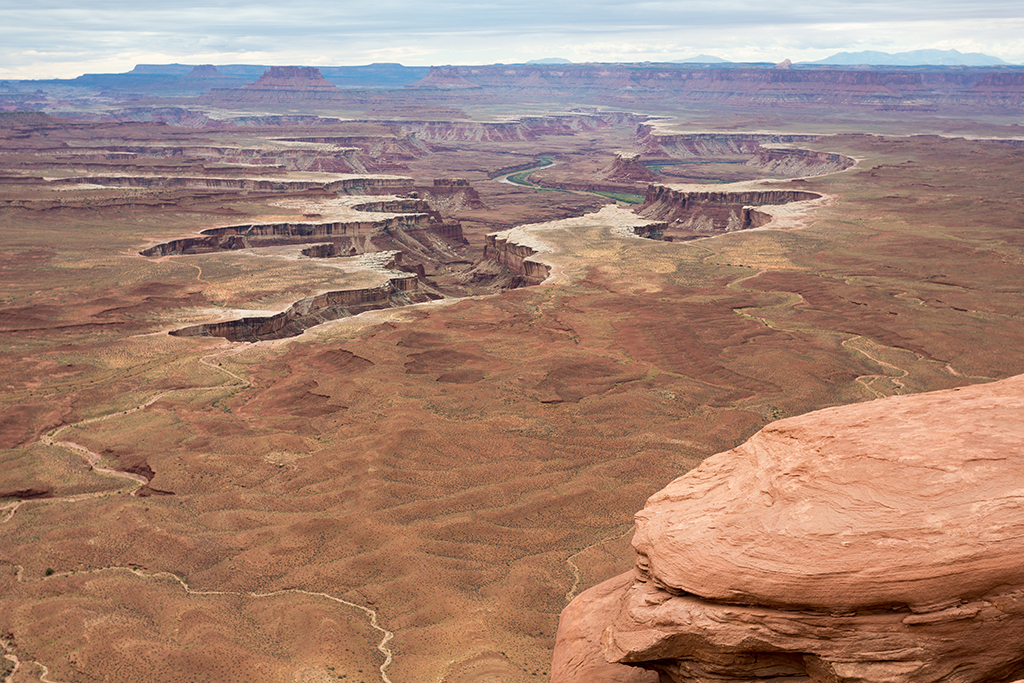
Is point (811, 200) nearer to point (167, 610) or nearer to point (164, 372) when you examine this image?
point (164, 372)

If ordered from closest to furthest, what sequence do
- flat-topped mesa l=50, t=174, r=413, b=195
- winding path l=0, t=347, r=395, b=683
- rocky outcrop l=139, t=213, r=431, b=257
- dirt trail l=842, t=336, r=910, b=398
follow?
winding path l=0, t=347, r=395, b=683, dirt trail l=842, t=336, r=910, b=398, rocky outcrop l=139, t=213, r=431, b=257, flat-topped mesa l=50, t=174, r=413, b=195

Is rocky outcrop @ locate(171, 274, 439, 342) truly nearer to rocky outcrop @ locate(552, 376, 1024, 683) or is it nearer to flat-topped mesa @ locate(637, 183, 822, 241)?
flat-topped mesa @ locate(637, 183, 822, 241)

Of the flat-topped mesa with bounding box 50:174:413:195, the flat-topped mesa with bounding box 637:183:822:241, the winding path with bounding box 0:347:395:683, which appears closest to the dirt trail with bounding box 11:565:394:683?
the winding path with bounding box 0:347:395:683

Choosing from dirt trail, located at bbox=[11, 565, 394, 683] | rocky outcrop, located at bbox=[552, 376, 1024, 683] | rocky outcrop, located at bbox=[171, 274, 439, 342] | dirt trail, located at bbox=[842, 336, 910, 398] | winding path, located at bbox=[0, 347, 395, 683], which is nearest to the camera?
rocky outcrop, located at bbox=[552, 376, 1024, 683]

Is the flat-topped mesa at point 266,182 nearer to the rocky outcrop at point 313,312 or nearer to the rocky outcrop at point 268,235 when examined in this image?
the rocky outcrop at point 268,235

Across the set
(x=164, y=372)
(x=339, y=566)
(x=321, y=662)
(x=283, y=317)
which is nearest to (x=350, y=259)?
(x=283, y=317)

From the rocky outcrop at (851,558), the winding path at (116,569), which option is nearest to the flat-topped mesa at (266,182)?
the winding path at (116,569)

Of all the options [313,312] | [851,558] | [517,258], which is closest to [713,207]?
[517,258]

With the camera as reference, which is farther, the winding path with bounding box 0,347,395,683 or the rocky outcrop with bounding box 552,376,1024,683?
the winding path with bounding box 0,347,395,683

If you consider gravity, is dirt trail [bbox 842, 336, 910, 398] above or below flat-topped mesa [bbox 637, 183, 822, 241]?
below
